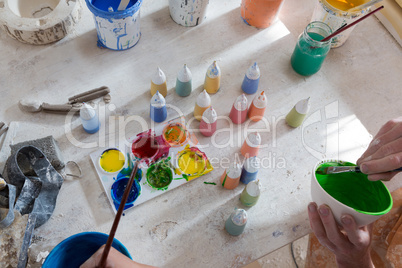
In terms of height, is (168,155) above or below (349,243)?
below

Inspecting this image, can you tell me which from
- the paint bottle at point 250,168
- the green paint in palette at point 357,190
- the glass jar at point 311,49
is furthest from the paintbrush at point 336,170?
the glass jar at point 311,49

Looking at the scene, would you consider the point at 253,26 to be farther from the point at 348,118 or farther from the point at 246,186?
the point at 246,186

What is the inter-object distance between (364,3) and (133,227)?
1.39 meters

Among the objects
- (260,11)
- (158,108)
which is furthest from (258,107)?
(260,11)

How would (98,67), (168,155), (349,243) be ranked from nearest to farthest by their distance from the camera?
(349,243)
(168,155)
(98,67)

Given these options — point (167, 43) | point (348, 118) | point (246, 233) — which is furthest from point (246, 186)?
point (167, 43)

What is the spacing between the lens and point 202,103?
4.71 ft

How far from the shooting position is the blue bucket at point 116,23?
4.91ft

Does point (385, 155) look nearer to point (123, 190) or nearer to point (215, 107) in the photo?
point (215, 107)

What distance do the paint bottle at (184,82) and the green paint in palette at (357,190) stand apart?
24.8 inches

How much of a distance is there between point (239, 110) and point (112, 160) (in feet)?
1.75

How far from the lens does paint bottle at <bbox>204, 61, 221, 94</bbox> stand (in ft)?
4.91

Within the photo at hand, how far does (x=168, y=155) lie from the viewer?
142cm

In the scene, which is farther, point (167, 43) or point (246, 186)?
point (167, 43)
